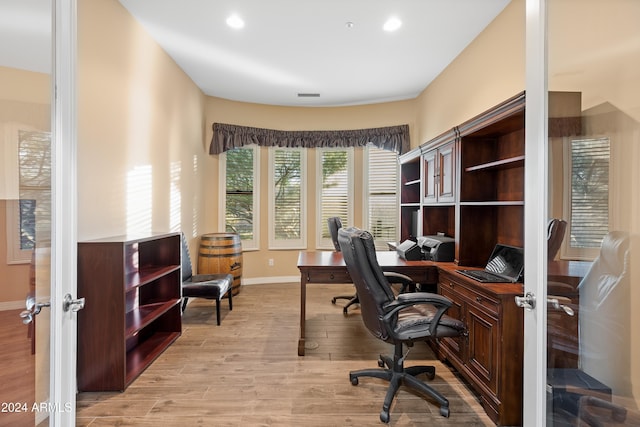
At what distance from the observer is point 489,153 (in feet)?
8.65

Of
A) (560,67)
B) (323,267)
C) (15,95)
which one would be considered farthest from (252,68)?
(560,67)

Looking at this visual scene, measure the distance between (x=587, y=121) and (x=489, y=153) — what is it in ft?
5.06

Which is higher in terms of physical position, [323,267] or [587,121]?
[587,121]

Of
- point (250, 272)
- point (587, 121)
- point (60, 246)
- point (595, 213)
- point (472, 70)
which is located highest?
point (472, 70)

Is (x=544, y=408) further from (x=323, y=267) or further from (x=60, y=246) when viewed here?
(x=60, y=246)

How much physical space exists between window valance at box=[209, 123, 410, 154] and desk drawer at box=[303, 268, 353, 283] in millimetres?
2797

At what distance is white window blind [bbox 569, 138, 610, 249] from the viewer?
1.15 m

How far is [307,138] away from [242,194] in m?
1.44

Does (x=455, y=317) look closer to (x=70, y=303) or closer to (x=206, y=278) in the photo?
(x=70, y=303)

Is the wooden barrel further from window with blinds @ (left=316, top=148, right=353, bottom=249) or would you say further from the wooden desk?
the wooden desk

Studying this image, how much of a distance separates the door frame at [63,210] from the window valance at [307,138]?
354 centimetres

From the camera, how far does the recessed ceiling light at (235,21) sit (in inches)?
106

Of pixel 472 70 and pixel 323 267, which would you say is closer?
pixel 323 267

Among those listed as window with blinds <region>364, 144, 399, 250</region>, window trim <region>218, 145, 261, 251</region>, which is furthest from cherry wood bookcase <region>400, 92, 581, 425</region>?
window trim <region>218, 145, 261, 251</region>
